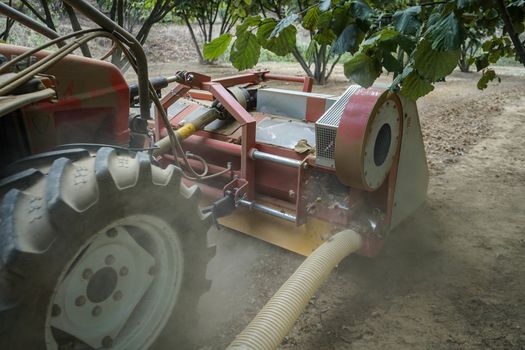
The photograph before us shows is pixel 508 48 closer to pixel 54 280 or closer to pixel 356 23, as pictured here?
pixel 356 23

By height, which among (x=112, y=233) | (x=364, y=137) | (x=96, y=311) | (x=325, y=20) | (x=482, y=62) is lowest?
(x=96, y=311)

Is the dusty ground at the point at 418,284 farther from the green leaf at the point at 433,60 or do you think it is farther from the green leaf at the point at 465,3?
the green leaf at the point at 465,3

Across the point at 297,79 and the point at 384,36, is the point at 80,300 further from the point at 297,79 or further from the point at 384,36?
the point at 297,79

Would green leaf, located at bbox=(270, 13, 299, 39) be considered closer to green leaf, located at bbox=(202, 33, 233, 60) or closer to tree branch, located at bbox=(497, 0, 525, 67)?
green leaf, located at bbox=(202, 33, 233, 60)

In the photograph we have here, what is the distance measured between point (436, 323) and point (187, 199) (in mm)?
1502

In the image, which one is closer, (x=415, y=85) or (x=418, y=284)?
(x=415, y=85)

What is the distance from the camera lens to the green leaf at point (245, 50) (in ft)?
4.98

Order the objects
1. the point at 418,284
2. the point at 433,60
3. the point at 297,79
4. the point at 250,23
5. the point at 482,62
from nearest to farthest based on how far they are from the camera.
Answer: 1. the point at 433,60
2. the point at 250,23
3. the point at 482,62
4. the point at 418,284
5. the point at 297,79

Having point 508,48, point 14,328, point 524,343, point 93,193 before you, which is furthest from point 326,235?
point 14,328

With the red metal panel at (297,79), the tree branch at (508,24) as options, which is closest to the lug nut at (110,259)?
the tree branch at (508,24)

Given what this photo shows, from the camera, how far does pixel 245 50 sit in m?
1.53

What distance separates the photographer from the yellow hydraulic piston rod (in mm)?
2930

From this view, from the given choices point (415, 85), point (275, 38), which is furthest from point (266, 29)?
point (415, 85)

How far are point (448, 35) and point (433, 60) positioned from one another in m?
0.10
